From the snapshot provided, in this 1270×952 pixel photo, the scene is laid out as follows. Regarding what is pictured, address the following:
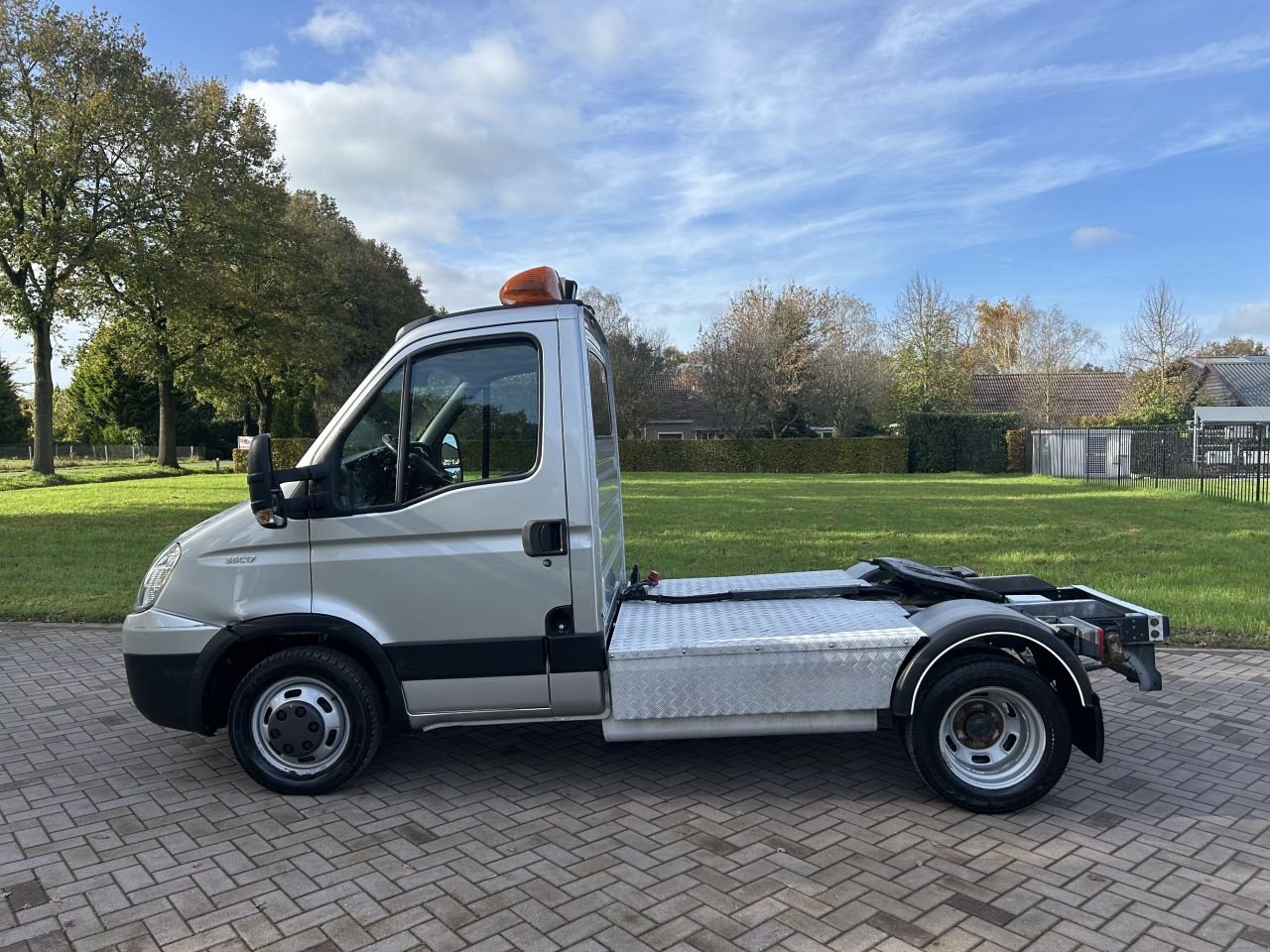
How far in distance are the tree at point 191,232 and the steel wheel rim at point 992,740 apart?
3249 centimetres

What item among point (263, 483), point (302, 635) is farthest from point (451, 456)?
point (302, 635)

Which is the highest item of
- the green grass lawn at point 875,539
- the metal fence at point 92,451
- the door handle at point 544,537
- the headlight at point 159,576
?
the metal fence at point 92,451

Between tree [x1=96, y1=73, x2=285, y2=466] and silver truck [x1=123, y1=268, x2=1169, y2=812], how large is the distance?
3039 cm

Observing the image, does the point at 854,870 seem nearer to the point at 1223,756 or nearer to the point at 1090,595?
the point at 1090,595

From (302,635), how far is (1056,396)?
5235 cm

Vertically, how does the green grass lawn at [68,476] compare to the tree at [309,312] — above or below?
below

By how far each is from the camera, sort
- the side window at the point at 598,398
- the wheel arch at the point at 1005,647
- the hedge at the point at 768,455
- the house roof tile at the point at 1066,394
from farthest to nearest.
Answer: the house roof tile at the point at 1066,394 → the hedge at the point at 768,455 → the side window at the point at 598,398 → the wheel arch at the point at 1005,647

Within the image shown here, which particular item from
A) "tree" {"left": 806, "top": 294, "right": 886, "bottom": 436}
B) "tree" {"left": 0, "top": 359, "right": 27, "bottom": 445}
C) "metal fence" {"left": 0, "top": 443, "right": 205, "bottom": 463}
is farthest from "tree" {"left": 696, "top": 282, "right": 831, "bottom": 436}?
"tree" {"left": 0, "top": 359, "right": 27, "bottom": 445}

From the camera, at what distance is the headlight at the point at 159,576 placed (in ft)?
15.1

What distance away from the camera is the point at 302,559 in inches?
174

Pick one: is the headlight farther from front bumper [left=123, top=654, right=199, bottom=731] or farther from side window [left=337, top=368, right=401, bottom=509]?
side window [left=337, top=368, right=401, bottom=509]

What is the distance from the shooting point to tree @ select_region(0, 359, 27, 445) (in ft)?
194

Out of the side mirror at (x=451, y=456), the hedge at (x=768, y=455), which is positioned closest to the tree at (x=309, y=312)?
the hedge at (x=768, y=455)

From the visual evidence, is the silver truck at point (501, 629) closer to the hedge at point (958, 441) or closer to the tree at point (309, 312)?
the tree at point (309, 312)
